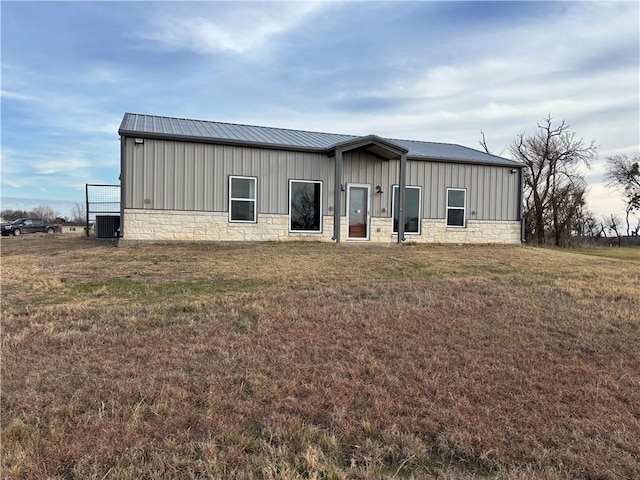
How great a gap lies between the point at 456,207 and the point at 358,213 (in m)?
3.71

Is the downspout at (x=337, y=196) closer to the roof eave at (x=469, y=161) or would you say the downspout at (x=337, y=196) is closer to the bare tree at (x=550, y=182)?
the roof eave at (x=469, y=161)

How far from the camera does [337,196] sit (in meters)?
12.9

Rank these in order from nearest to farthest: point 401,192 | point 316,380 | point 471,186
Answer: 1. point 316,380
2. point 401,192
3. point 471,186

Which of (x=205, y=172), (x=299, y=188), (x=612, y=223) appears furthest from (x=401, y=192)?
(x=612, y=223)

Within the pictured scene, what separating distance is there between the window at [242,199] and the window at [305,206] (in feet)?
3.80

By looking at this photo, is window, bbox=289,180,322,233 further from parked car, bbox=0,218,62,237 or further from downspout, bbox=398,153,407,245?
parked car, bbox=0,218,62,237

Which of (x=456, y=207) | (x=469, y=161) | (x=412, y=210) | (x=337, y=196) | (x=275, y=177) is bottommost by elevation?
(x=412, y=210)

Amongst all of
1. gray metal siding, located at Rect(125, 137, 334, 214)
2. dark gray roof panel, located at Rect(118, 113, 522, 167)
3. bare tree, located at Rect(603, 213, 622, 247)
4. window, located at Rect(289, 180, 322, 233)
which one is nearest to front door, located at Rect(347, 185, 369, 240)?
gray metal siding, located at Rect(125, 137, 334, 214)

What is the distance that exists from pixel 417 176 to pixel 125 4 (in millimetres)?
9540

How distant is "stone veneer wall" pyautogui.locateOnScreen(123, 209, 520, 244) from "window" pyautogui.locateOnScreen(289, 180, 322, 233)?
0.20 metres

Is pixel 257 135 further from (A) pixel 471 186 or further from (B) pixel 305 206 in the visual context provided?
(A) pixel 471 186

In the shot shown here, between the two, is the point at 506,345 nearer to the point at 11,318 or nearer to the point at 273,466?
the point at 273,466

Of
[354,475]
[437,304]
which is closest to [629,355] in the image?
[437,304]

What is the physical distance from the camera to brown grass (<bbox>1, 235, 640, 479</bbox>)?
2430 millimetres
